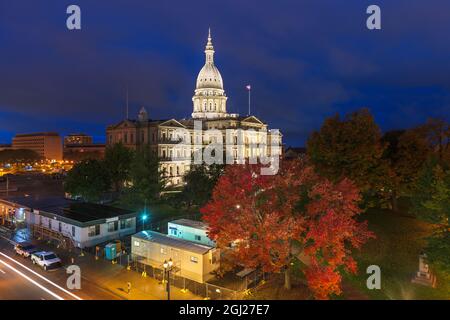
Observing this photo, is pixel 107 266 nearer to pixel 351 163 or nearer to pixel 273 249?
pixel 273 249

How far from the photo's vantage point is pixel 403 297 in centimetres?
2080

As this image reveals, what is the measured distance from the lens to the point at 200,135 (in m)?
83.2

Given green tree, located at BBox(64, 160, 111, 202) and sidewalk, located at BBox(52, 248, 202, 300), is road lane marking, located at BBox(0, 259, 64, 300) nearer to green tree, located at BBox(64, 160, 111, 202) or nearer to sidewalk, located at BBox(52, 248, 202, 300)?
sidewalk, located at BBox(52, 248, 202, 300)

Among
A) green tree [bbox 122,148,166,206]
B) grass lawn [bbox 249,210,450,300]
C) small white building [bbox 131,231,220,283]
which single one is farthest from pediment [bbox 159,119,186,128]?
grass lawn [bbox 249,210,450,300]

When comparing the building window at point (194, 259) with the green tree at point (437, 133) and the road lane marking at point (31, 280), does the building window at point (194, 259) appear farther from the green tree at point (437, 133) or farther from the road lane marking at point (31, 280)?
the green tree at point (437, 133)

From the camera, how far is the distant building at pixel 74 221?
31234 millimetres

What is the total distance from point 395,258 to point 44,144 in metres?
197

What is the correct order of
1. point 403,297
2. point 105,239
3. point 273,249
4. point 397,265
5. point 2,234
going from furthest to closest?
point 2,234
point 105,239
point 397,265
point 403,297
point 273,249

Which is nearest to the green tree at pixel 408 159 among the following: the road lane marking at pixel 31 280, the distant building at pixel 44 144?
the road lane marking at pixel 31 280

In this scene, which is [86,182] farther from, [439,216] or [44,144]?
[44,144]

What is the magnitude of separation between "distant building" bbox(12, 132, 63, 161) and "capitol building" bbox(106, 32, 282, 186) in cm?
12069
